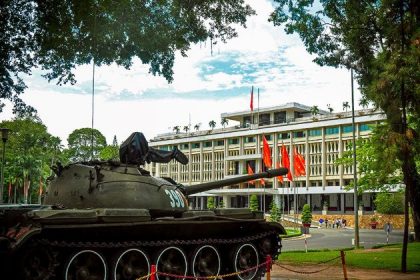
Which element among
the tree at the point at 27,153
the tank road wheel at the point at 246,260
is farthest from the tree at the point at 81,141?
the tank road wheel at the point at 246,260

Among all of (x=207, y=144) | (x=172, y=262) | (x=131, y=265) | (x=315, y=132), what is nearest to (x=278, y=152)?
(x=315, y=132)

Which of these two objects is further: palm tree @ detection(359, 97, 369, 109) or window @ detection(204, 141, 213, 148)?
window @ detection(204, 141, 213, 148)

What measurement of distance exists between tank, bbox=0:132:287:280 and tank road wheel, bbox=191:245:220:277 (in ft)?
0.07

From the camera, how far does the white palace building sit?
83375 mm

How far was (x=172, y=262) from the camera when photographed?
11.4 m

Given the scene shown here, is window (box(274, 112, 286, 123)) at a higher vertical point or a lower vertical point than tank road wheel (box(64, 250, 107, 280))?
higher

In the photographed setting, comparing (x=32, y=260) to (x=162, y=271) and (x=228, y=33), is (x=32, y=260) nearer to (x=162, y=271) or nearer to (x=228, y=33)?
(x=162, y=271)

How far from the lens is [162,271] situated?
1104 cm

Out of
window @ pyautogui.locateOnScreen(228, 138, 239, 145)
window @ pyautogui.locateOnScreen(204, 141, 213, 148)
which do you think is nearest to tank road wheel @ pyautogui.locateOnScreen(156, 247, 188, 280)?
window @ pyautogui.locateOnScreen(228, 138, 239, 145)

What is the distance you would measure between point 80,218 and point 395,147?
34.3ft

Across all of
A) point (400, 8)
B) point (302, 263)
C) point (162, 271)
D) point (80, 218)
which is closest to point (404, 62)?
point (400, 8)

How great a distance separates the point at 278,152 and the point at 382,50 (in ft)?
245

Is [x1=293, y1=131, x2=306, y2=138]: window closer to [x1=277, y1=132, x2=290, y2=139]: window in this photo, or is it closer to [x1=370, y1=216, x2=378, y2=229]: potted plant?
[x1=277, y1=132, x2=290, y2=139]: window

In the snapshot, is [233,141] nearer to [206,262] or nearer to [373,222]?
[373,222]
